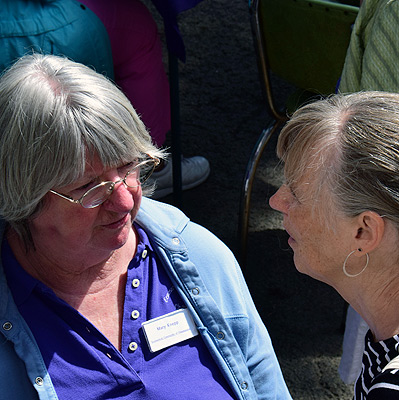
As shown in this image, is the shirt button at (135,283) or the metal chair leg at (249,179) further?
the metal chair leg at (249,179)

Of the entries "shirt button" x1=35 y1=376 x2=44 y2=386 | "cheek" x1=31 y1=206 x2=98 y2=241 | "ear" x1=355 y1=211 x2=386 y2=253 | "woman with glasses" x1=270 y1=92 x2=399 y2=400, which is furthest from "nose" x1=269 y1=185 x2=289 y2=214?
"shirt button" x1=35 y1=376 x2=44 y2=386

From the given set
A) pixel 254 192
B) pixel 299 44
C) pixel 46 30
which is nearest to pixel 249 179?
pixel 299 44

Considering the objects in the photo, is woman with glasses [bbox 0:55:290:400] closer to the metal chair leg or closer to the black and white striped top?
the black and white striped top

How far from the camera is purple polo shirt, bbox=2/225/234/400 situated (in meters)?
1.53

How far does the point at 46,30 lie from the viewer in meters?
2.38

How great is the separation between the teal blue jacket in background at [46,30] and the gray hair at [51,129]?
2.61ft

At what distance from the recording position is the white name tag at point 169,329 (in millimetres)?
1615

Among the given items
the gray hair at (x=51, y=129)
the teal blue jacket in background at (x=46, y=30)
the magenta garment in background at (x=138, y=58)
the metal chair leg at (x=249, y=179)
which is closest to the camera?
the gray hair at (x=51, y=129)

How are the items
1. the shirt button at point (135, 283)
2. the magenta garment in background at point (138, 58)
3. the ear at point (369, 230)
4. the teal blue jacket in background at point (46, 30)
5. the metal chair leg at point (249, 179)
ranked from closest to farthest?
the ear at point (369, 230) < the shirt button at point (135, 283) < the teal blue jacket in background at point (46, 30) < the magenta garment in background at point (138, 58) < the metal chair leg at point (249, 179)

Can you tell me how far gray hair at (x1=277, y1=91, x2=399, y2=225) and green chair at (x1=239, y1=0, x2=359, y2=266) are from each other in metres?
1.05

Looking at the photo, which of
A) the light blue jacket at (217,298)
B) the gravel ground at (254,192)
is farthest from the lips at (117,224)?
the gravel ground at (254,192)

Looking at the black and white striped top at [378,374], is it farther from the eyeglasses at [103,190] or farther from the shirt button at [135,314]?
the eyeglasses at [103,190]

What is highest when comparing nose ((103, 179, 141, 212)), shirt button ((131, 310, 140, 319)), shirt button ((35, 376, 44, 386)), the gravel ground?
nose ((103, 179, 141, 212))

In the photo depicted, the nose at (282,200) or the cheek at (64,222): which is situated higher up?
the nose at (282,200)
